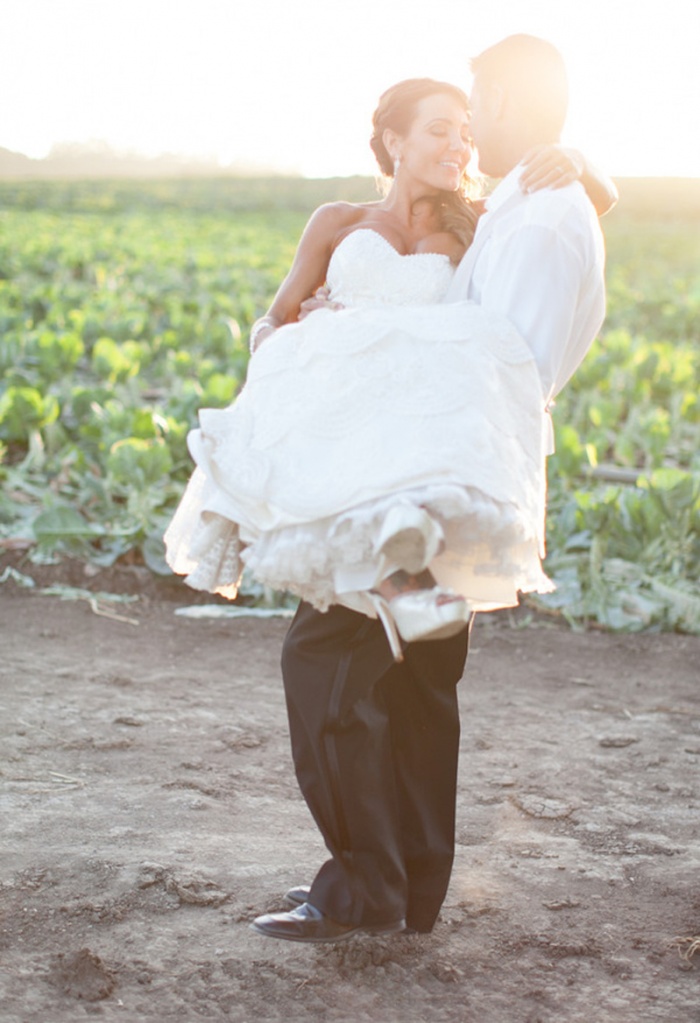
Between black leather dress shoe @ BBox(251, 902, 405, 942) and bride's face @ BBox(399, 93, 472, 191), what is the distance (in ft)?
4.85

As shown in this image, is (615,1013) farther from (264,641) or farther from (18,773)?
(264,641)

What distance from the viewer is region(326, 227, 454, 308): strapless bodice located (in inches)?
97.8

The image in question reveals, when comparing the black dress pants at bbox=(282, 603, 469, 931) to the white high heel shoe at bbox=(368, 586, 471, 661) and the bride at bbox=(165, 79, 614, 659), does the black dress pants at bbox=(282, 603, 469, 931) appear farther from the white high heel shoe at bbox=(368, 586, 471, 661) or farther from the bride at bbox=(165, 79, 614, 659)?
the white high heel shoe at bbox=(368, 586, 471, 661)

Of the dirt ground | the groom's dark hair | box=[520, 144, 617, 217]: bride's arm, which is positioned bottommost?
the dirt ground

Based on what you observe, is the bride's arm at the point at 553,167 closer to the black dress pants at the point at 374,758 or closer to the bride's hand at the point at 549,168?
the bride's hand at the point at 549,168

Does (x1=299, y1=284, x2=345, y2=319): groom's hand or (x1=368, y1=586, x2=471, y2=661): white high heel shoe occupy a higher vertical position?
(x1=299, y1=284, x2=345, y2=319): groom's hand

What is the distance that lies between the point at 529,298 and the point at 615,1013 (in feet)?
4.35

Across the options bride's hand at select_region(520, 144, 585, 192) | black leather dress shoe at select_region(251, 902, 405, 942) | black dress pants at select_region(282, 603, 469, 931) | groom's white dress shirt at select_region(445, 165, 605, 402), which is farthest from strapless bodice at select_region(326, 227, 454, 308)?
black leather dress shoe at select_region(251, 902, 405, 942)

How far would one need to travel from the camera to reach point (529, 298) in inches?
89.2

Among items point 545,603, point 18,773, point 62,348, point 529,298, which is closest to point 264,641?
point 545,603

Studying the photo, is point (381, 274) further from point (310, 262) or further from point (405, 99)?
point (405, 99)

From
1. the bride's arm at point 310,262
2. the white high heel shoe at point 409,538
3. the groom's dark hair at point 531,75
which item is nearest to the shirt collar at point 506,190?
the groom's dark hair at point 531,75

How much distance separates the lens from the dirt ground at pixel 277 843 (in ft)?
7.79

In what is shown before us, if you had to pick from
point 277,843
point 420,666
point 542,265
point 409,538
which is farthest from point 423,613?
point 277,843
